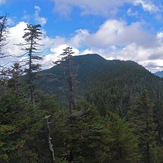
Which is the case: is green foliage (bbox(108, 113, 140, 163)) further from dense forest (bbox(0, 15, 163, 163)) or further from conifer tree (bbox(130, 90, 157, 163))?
conifer tree (bbox(130, 90, 157, 163))

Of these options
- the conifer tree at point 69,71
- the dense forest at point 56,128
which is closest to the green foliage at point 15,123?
the dense forest at point 56,128

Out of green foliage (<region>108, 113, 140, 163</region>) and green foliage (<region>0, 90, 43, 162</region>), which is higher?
green foliage (<region>0, 90, 43, 162</region>)

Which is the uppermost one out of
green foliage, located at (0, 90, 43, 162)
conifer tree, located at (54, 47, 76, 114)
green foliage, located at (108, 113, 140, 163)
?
conifer tree, located at (54, 47, 76, 114)

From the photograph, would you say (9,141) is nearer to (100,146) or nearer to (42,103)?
(42,103)

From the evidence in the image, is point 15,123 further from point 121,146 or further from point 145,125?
point 145,125

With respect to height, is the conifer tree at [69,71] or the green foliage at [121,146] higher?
the conifer tree at [69,71]

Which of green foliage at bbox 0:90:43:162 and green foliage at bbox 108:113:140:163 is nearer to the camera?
green foliage at bbox 0:90:43:162

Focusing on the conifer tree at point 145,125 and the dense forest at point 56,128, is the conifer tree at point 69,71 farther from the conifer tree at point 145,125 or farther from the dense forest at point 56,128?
the conifer tree at point 145,125

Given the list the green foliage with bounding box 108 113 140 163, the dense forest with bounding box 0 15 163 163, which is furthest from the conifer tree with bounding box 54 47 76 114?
the green foliage with bounding box 108 113 140 163

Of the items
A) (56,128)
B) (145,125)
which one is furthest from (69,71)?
(145,125)

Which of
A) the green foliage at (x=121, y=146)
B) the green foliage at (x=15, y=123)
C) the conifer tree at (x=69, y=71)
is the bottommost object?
the green foliage at (x=121, y=146)

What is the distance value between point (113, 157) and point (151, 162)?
729cm

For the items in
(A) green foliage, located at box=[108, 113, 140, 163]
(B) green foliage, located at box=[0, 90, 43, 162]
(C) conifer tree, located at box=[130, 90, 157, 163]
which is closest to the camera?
(B) green foliage, located at box=[0, 90, 43, 162]

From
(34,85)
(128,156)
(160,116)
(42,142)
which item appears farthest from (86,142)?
(160,116)
